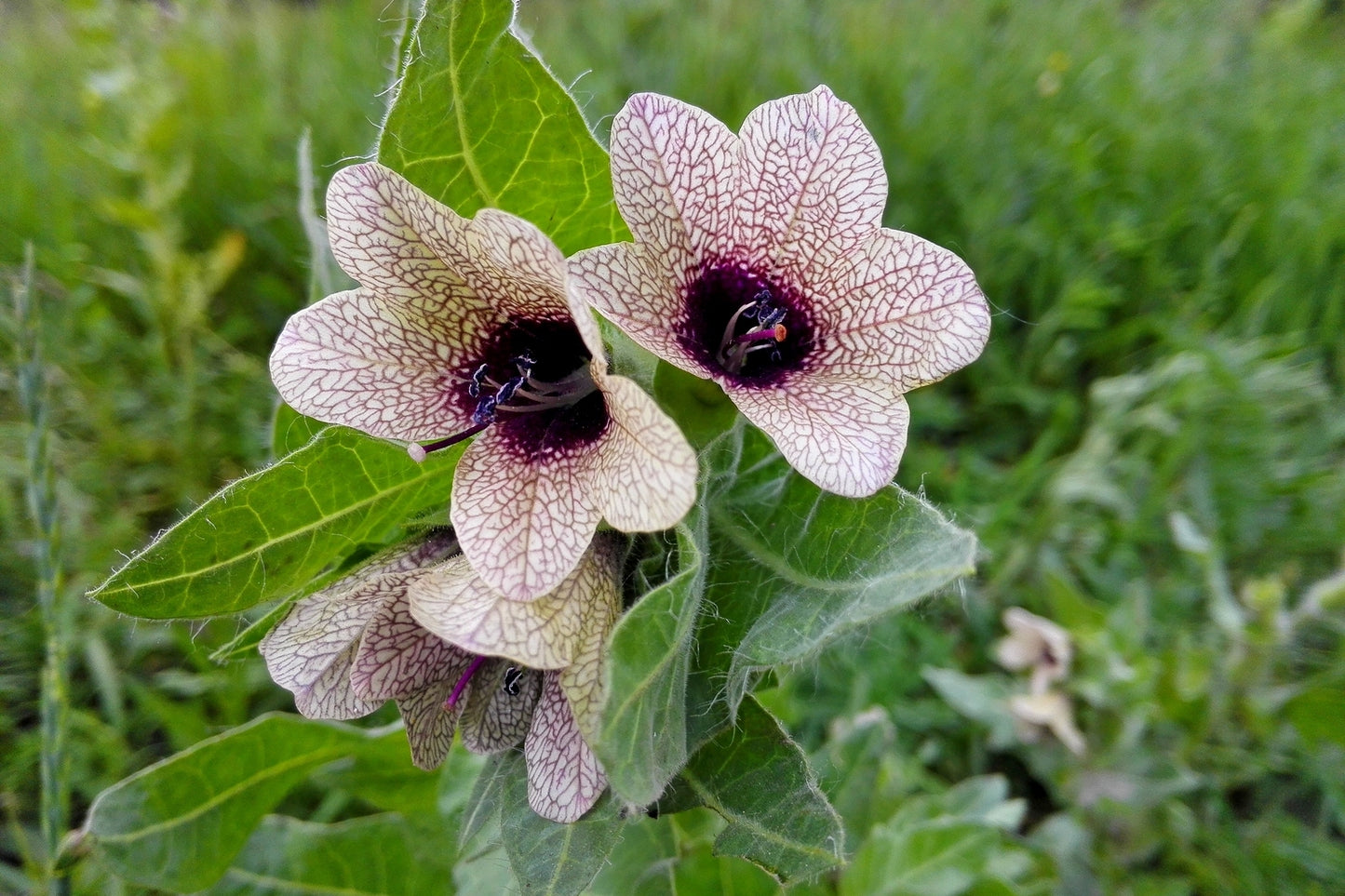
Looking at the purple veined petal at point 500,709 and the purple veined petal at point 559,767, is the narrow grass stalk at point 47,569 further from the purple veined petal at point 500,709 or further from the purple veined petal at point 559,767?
the purple veined petal at point 559,767

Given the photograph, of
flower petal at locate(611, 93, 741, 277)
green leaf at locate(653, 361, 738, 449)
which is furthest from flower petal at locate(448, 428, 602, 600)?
flower petal at locate(611, 93, 741, 277)

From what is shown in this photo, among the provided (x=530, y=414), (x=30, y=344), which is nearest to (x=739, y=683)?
(x=530, y=414)

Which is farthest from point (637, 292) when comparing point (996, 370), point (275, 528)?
point (996, 370)

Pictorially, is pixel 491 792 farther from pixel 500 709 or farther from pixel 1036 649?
pixel 1036 649

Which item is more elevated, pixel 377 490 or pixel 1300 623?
pixel 377 490

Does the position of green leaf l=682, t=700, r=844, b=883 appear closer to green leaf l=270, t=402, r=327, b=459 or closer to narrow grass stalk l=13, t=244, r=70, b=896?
green leaf l=270, t=402, r=327, b=459

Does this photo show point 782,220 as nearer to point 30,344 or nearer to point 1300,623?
point 30,344
